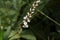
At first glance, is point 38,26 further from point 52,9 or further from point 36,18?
point 52,9

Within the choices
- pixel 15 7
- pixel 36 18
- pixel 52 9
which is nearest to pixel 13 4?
pixel 15 7

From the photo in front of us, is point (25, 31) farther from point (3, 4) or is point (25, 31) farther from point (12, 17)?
point (3, 4)

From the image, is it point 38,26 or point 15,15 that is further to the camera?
point 38,26

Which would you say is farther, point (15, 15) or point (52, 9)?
point (52, 9)

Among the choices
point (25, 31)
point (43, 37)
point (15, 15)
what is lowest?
point (43, 37)

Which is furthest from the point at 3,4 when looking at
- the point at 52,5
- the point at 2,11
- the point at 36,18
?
the point at 52,5

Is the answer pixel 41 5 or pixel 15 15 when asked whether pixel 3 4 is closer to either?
pixel 15 15

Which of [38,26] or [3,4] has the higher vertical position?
[3,4]

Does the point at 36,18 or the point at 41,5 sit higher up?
the point at 41,5
